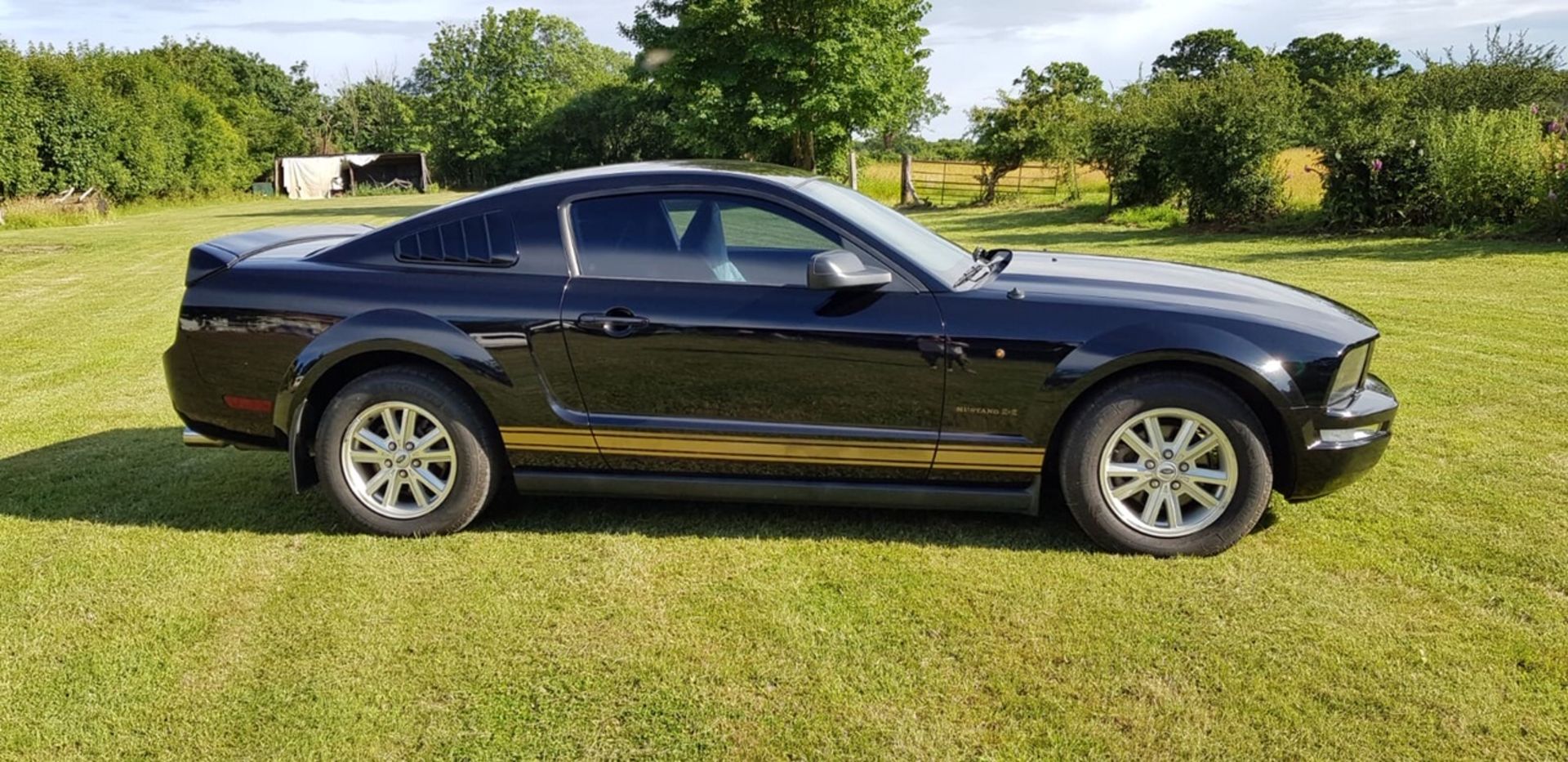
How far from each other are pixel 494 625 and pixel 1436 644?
296cm

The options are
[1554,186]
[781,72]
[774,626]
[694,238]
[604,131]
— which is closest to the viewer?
[774,626]

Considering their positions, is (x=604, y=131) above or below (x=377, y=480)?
above

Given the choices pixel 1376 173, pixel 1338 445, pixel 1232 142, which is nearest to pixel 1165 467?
pixel 1338 445

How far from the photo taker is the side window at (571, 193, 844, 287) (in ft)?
12.5

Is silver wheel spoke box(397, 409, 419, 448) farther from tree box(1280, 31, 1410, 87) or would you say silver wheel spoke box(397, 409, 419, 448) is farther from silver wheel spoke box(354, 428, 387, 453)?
tree box(1280, 31, 1410, 87)

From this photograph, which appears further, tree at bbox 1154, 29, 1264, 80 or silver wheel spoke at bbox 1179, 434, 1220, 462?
tree at bbox 1154, 29, 1264, 80

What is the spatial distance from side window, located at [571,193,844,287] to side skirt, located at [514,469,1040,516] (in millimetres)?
802

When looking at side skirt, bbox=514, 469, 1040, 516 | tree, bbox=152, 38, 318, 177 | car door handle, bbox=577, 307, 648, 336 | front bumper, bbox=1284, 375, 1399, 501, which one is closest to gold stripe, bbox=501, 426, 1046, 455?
side skirt, bbox=514, 469, 1040, 516

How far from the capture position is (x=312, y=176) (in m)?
50.2

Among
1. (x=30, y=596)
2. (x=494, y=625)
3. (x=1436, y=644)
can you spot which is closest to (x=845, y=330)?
(x=494, y=625)

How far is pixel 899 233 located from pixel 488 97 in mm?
56920

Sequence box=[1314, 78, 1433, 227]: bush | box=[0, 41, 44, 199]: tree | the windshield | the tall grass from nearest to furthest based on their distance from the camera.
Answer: the windshield, box=[1314, 78, 1433, 227]: bush, the tall grass, box=[0, 41, 44, 199]: tree

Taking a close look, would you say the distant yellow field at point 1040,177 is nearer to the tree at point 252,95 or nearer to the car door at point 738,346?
the car door at point 738,346

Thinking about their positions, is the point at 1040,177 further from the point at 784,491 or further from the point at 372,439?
the point at 372,439
